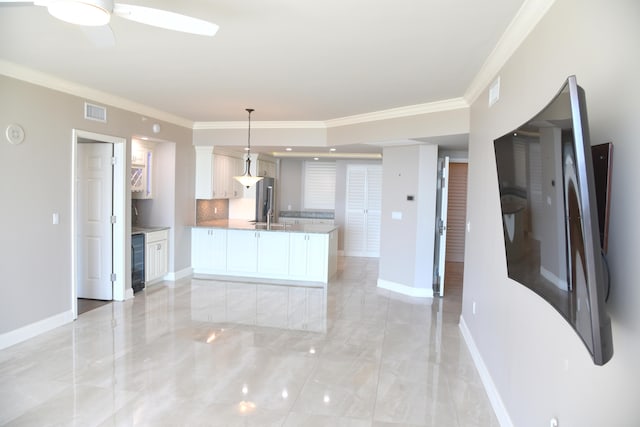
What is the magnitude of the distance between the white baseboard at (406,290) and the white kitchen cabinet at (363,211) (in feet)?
9.47

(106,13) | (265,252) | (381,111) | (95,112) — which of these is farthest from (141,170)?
(106,13)

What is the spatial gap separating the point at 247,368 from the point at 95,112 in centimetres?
342

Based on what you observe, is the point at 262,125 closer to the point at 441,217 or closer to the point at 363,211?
the point at 441,217

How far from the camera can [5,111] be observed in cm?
368

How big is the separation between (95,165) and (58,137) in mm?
1004

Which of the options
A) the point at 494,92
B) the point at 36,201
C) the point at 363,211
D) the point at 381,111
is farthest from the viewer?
the point at 363,211

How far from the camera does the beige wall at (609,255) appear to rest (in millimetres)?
1310

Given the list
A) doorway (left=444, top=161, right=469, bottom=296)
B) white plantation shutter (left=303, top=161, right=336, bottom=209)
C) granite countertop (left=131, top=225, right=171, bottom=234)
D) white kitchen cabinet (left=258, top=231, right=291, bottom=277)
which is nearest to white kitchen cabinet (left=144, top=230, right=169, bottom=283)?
granite countertop (left=131, top=225, right=171, bottom=234)

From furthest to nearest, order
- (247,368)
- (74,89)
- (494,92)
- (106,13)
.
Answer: (74,89), (247,368), (494,92), (106,13)

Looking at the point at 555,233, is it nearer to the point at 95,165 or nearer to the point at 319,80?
the point at 319,80

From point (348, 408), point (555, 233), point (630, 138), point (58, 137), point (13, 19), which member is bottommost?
point (348, 408)

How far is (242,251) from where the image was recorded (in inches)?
266

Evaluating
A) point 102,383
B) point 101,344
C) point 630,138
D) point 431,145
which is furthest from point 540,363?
point 431,145

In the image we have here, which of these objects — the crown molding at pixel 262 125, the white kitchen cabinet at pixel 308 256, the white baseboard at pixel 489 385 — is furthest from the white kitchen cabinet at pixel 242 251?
the white baseboard at pixel 489 385
